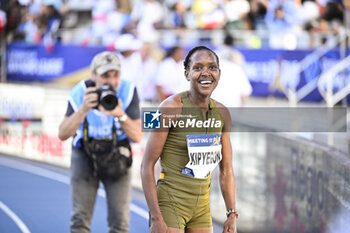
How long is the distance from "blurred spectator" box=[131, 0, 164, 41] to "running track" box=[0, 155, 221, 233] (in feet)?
14.2

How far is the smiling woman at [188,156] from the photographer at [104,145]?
56.0 inches

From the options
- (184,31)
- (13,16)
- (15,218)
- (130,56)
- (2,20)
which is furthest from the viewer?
(13,16)

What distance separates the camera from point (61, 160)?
9.81 m

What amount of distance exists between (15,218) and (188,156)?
11.1 ft

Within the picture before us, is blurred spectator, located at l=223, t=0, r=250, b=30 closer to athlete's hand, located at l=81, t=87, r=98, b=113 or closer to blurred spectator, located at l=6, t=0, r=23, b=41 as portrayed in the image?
blurred spectator, located at l=6, t=0, r=23, b=41

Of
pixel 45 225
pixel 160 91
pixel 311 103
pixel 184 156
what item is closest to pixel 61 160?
pixel 160 91

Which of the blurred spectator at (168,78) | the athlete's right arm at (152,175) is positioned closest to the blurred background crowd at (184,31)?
the blurred spectator at (168,78)

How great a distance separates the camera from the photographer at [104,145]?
4.87m

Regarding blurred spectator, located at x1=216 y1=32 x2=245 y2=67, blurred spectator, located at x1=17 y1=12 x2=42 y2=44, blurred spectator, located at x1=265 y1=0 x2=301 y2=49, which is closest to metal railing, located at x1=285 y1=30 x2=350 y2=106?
blurred spectator, located at x1=265 y1=0 x2=301 y2=49

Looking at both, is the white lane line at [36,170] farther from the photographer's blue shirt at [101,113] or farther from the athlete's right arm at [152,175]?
the athlete's right arm at [152,175]

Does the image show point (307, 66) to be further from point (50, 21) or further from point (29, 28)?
point (29, 28)

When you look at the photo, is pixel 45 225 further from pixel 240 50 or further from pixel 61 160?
pixel 240 50

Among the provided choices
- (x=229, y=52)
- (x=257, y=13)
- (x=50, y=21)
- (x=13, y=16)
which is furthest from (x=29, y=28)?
(x=229, y=52)

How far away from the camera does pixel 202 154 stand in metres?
3.41
